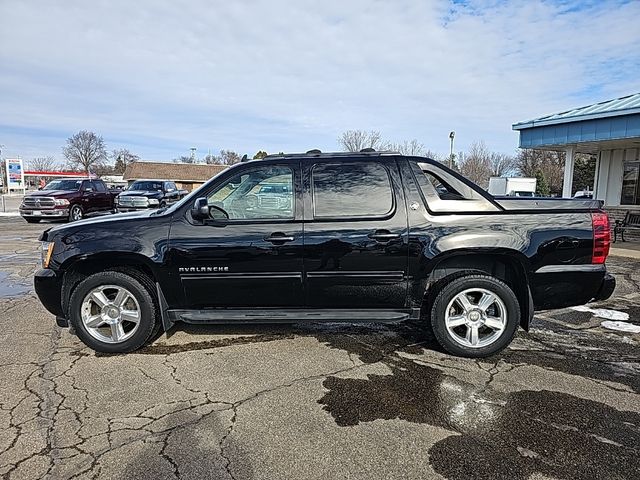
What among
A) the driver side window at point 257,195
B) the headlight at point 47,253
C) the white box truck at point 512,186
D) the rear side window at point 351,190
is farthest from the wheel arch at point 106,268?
the white box truck at point 512,186

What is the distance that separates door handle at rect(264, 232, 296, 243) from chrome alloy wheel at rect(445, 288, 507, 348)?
1602 mm

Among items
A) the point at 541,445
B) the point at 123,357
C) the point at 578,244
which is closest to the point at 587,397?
the point at 541,445

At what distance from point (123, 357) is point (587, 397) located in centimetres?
397

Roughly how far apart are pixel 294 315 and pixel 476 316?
66.9 inches

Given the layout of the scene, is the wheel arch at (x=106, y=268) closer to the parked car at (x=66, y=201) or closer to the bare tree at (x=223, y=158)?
the parked car at (x=66, y=201)

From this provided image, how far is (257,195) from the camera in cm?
428

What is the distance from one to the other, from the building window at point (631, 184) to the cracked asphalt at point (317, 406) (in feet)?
49.0

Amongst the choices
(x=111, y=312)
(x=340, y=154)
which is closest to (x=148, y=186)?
(x=111, y=312)

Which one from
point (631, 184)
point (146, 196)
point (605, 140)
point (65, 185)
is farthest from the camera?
point (65, 185)

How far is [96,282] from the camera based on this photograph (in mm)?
4164

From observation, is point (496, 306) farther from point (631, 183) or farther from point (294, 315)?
point (631, 183)

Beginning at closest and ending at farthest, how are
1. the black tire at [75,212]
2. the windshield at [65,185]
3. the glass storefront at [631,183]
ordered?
the glass storefront at [631,183] < the black tire at [75,212] < the windshield at [65,185]

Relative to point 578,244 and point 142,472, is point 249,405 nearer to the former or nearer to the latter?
point 142,472

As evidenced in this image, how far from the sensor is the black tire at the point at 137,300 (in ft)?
13.6
